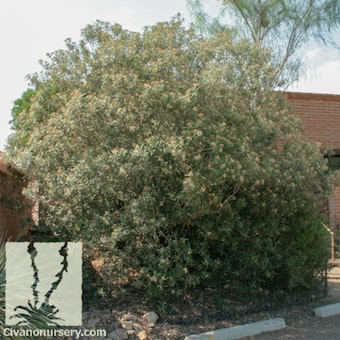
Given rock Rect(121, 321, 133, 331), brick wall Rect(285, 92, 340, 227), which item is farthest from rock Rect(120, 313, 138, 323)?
brick wall Rect(285, 92, 340, 227)

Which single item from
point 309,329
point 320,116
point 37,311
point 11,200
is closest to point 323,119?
point 320,116

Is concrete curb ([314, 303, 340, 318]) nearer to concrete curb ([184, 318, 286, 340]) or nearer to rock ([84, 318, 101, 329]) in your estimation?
concrete curb ([184, 318, 286, 340])

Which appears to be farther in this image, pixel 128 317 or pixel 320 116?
pixel 320 116

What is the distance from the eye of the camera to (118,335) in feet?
18.7

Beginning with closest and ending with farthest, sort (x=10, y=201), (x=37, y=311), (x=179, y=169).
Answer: (x=37, y=311) < (x=179, y=169) < (x=10, y=201)

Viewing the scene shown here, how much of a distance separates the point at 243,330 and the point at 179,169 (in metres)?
2.33

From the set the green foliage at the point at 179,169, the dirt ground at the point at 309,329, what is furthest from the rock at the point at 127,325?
the dirt ground at the point at 309,329

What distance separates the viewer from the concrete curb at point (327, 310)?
7.05 m

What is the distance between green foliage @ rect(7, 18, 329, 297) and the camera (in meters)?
5.85

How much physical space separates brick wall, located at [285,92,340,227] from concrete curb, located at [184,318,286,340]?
625cm

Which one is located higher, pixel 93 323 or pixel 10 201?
pixel 10 201

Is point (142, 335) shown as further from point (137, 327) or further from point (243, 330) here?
point (243, 330)

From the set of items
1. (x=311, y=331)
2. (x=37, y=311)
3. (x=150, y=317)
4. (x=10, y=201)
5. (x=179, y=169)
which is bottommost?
(x=311, y=331)

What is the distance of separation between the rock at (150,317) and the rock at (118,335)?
460mm
